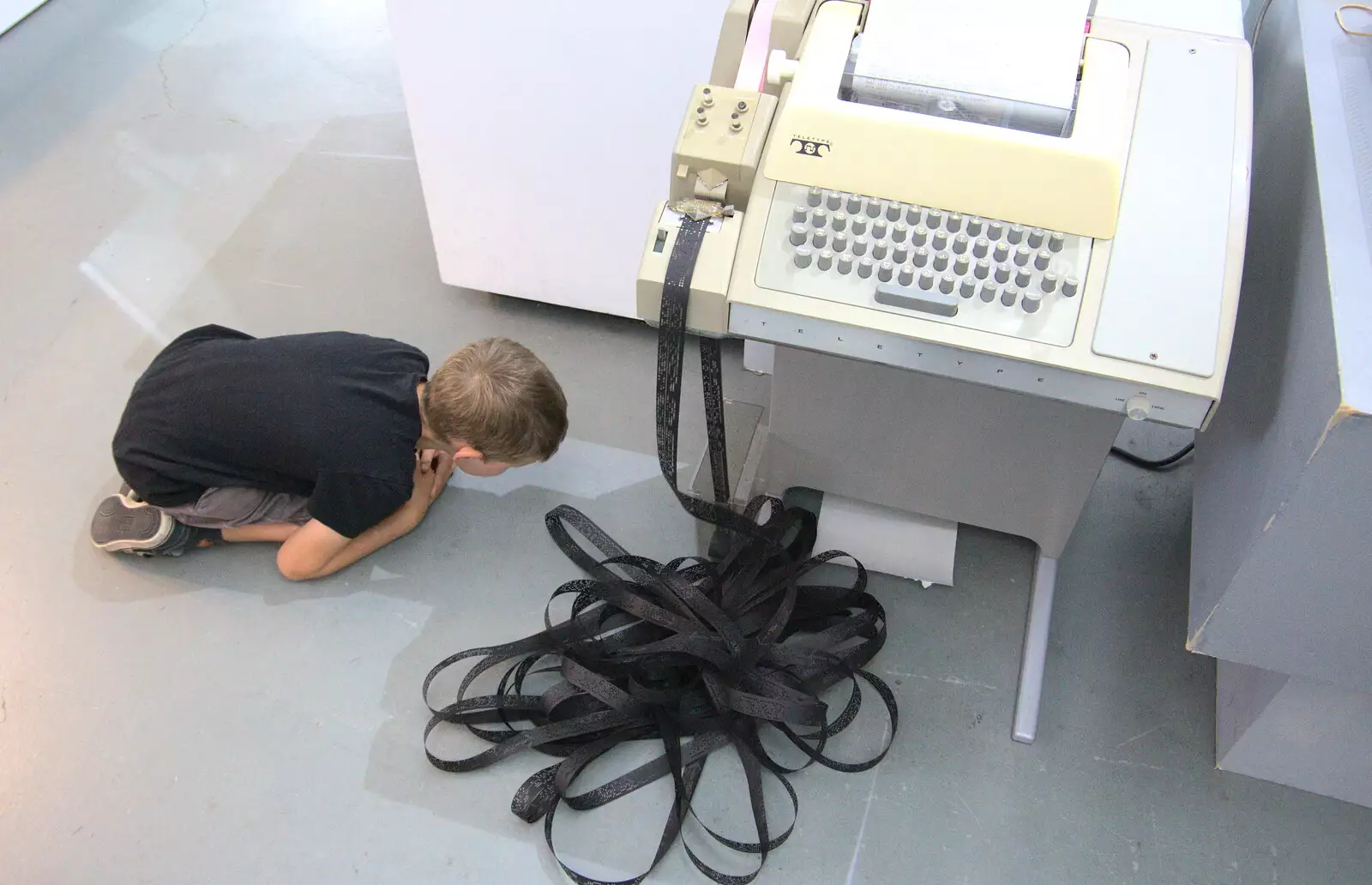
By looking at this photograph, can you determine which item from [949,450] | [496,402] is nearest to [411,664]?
[496,402]

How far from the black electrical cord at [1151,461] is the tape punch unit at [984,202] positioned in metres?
0.87

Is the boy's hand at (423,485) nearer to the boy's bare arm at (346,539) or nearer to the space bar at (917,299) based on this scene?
the boy's bare arm at (346,539)

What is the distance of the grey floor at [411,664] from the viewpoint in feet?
5.18

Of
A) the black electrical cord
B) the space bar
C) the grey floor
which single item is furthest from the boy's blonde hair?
the black electrical cord

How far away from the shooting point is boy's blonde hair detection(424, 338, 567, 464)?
1.64 meters

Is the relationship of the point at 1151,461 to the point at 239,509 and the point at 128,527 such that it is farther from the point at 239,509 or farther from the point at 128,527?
the point at 128,527

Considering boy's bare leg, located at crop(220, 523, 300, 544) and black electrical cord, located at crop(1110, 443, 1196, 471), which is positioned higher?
black electrical cord, located at crop(1110, 443, 1196, 471)

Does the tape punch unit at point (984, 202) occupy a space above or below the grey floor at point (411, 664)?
above

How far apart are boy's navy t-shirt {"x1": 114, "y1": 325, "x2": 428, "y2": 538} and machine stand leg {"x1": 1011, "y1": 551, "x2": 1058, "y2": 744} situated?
1.07 metres

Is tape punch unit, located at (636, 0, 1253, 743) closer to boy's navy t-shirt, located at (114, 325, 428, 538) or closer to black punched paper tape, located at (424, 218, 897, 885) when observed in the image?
black punched paper tape, located at (424, 218, 897, 885)

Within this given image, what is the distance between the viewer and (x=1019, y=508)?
1.76 m

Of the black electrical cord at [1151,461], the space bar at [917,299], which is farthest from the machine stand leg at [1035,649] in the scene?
the space bar at [917,299]

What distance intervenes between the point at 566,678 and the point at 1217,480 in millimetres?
1040

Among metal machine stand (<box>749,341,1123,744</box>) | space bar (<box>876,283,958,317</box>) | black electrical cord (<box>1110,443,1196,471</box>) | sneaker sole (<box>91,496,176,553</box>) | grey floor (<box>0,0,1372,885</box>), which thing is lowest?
grey floor (<box>0,0,1372,885</box>)
